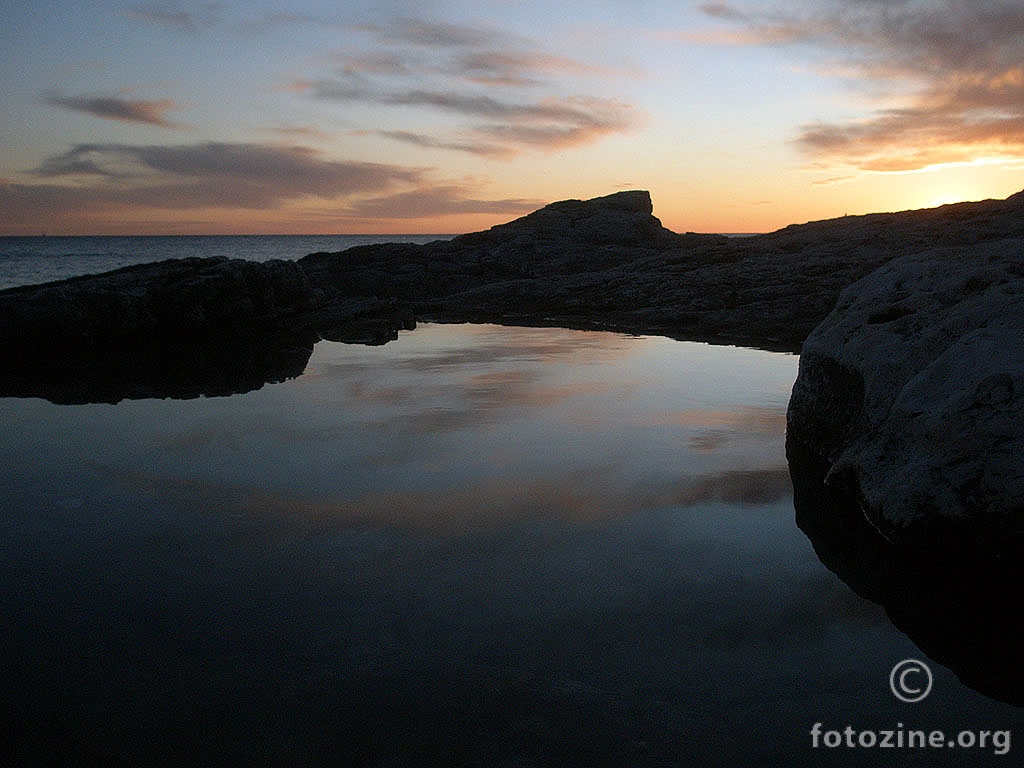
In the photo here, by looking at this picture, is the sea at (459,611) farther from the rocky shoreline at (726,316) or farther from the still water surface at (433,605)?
the rocky shoreline at (726,316)

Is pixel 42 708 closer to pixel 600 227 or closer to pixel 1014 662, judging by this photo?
pixel 1014 662

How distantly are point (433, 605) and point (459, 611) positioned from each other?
178 mm

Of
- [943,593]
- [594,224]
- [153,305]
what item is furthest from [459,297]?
[943,593]

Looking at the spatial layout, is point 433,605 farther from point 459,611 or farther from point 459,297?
point 459,297

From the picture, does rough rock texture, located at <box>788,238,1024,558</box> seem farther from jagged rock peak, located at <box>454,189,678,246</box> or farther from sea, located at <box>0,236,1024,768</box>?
jagged rock peak, located at <box>454,189,678,246</box>

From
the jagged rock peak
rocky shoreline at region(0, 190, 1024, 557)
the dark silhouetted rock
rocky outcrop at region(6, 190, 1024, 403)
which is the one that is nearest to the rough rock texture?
rocky shoreline at region(0, 190, 1024, 557)

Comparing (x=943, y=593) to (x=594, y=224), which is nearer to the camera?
(x=943, y=593)

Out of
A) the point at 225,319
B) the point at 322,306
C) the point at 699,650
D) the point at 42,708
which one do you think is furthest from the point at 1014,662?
the point at 322,306

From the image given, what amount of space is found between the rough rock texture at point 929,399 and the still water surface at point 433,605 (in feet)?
2.22

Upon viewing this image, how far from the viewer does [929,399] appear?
5535 millimetres

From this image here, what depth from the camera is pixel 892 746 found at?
3252mm

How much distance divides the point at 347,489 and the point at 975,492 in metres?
4.77

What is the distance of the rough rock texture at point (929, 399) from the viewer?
4715 millimetres

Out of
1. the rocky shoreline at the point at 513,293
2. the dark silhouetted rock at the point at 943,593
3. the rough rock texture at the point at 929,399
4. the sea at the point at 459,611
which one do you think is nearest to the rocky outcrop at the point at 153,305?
the rocky shoreline at the point at 513,293
